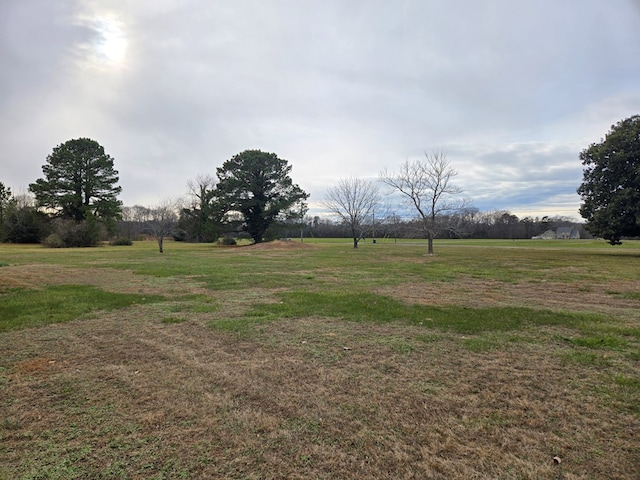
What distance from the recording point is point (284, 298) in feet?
25.7

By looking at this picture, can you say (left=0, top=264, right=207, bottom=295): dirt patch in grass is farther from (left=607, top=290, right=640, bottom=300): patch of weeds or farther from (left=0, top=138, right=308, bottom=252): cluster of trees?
(left=0, top=138, right=308, bottom=252): cluster of trees

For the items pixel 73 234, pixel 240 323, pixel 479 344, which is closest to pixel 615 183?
pixel 479 344

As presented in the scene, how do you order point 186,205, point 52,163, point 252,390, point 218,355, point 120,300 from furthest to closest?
point 186,205, point 52,163, point 120,300, point 218,355, point 252,390

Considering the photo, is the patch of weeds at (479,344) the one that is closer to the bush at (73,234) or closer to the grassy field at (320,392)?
the grassy field at (320,392)

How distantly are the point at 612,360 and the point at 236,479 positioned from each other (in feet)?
13.8

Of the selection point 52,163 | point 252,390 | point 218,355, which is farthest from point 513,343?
point 52,163

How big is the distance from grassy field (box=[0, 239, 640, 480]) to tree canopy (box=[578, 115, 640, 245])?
1910 cm

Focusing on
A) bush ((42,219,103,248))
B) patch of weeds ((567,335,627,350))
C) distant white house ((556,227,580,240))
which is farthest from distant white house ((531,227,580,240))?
patch of weeds ((567,335,627,350))

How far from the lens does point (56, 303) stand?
23.3 feet

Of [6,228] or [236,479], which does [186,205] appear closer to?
Result: [6,228]

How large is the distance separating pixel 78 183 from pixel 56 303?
40.3 metres

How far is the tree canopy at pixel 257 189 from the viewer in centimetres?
3616

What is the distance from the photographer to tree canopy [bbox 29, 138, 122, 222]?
127 ft

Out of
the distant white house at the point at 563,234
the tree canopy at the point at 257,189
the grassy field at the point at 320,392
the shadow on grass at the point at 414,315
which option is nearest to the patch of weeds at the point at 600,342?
the grassy field at the point at 320,392
